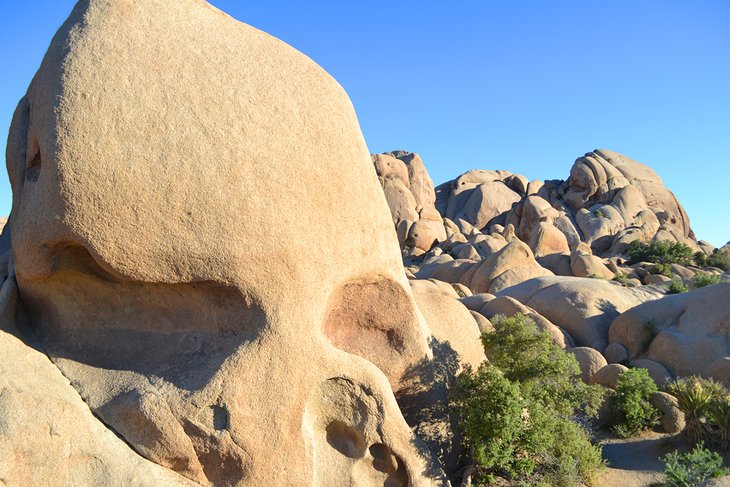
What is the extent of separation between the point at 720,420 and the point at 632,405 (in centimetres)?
186

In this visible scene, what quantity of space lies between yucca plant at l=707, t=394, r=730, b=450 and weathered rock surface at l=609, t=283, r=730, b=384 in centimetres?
327

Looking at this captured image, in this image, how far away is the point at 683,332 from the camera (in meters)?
16.7

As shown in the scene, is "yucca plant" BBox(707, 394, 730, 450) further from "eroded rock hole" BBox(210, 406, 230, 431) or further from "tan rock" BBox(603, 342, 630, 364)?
"eroded rock hole" BBox(210, 406, 230, 431)

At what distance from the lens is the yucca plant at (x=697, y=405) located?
1201 centimetres

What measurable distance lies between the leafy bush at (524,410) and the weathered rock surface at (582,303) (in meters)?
→ 7.46

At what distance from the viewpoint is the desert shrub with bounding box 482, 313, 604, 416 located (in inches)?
410

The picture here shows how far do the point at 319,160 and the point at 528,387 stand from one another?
4.99 metres

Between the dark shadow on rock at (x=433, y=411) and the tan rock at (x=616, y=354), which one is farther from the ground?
the tan rock at (x=616, y=354)

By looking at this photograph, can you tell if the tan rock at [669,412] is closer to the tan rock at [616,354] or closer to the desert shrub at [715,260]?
the tan rock at [616,354]

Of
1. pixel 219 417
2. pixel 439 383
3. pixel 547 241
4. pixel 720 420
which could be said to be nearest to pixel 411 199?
pixel 547 241

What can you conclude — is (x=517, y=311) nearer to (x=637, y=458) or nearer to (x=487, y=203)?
(x=637, y=458)

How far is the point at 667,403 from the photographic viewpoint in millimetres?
13289

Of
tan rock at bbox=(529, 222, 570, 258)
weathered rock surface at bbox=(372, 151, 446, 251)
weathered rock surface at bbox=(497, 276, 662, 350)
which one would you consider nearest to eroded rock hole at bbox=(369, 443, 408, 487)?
weathered rock surface at bbox=(497, 276, 662, 350)

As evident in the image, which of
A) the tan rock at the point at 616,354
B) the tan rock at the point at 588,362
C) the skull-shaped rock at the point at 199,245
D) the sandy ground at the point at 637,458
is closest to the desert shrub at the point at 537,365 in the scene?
the sandy ground at the point at 637,458
